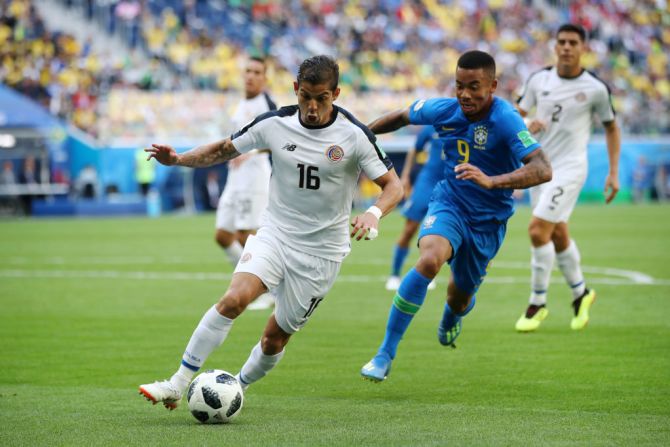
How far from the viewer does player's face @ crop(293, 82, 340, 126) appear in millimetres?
6562

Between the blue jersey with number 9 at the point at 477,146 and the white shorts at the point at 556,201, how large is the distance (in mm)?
2530

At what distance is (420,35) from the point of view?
4862 cm

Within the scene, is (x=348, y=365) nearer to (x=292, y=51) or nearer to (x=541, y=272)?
(x=541, y=272)

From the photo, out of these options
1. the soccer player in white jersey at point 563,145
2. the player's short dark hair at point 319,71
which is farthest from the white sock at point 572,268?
the player's short dark hair at point 319,71

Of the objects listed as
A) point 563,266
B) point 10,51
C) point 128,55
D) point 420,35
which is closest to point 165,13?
point 128,55

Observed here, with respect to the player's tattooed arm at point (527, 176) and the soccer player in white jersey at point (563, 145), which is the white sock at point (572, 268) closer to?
the soccer player in white jersey at point (563, 145)

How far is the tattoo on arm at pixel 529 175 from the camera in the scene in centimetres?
718

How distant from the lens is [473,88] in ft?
24.8

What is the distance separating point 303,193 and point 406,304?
52.9 inches

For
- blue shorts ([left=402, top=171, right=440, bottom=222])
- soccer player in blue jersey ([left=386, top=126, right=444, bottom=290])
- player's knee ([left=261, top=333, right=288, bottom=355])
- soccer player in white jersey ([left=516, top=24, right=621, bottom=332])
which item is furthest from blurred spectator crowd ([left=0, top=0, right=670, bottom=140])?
player's knee ([left=261, top=333, right=288, bottom=355])

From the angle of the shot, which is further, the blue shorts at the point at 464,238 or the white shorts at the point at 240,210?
the white shorts at the point at 240,210

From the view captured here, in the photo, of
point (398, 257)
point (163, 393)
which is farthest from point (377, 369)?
point (398, 257)

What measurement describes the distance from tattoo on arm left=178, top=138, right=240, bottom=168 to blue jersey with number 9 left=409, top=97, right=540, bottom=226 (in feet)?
5.52

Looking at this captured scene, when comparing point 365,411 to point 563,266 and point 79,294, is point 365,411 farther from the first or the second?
point 79,294
